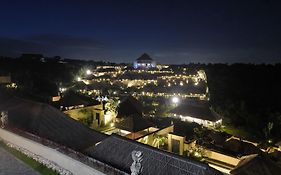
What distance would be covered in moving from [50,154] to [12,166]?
183 centimetres

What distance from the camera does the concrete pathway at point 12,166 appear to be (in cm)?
1152

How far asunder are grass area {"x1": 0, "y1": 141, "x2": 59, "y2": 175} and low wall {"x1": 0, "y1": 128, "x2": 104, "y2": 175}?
344 mm

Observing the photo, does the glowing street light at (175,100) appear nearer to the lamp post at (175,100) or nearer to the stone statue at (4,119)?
the lamp post at (175,100)

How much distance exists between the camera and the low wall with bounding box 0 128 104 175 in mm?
10423

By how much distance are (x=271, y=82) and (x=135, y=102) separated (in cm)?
4862

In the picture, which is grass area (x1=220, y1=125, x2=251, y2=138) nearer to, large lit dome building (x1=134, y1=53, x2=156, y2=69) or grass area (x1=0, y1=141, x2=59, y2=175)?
grass area (x1=0, y1=141, x2=59, y2=175)

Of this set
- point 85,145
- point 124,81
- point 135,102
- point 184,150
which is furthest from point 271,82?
point 85,145

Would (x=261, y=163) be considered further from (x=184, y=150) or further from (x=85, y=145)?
(x=85, y=145)

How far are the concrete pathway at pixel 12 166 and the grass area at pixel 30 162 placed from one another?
0.60ft

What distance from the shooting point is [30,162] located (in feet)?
41.3

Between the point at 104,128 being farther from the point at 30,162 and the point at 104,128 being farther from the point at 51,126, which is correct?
the point at 30,162

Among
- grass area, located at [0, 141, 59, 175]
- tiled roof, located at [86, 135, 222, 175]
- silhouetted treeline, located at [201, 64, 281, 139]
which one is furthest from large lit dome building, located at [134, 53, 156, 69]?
tiled roof, located at [86, 135, 222, 175]

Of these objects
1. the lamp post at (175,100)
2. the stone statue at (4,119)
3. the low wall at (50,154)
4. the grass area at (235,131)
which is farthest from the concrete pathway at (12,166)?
the lamp post at (175,100)

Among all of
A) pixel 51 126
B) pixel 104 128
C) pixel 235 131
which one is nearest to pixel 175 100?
pixel 235 131
